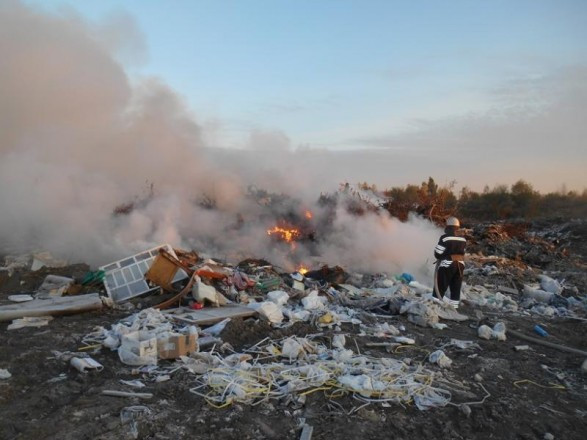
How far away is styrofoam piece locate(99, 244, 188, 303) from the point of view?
7.62m

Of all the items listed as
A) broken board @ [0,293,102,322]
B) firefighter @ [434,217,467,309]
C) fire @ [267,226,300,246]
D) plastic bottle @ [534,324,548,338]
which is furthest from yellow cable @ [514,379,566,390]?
fire @ [267,226,300,246]

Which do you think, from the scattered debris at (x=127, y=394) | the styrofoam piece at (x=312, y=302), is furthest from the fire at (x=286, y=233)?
the scattered debris at (x=127, y=394)

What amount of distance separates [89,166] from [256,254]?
626 cm

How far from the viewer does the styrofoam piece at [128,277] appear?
7.62 meters

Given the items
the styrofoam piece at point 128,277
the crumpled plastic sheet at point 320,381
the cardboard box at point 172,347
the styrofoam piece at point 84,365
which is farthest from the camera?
the styrofoam piece at point 128,277

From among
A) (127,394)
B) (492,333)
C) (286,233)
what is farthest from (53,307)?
(286,233)

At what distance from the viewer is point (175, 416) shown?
143 inches

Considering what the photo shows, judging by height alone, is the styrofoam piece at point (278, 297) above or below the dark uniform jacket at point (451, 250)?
below

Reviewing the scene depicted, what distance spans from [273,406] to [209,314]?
9.05 feet

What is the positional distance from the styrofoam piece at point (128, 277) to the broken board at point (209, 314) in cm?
103

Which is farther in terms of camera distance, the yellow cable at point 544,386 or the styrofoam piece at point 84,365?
the yellow cable at point 544,386

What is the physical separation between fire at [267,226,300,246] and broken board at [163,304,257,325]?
22.1 feet

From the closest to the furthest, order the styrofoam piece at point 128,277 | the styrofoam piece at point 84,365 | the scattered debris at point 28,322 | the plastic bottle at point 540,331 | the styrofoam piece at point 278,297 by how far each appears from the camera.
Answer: the styrofoam piece at point 84,365
the scattered debris at point 28,322
the plastic bottle at point 540,331
the styrofoam piece at point 278,297
the styrofoam piece at point 128,277

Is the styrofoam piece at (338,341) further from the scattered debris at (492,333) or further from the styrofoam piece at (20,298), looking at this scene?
the styrofoam piece at (20,298)
